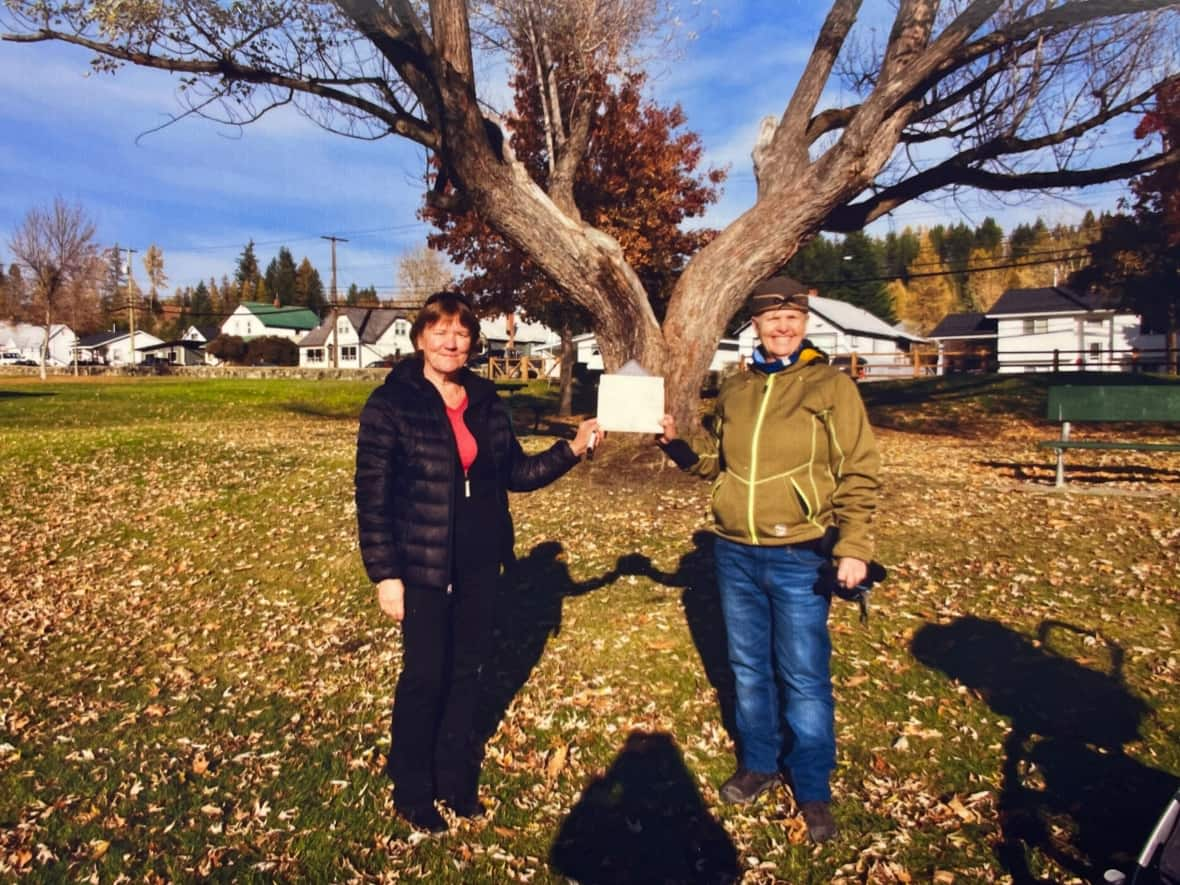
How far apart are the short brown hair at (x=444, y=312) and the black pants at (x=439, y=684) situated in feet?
3.45

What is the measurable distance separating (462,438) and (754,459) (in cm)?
124

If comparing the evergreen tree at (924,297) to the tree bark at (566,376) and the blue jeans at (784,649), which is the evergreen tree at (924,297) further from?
the blue jeans at (784,649)

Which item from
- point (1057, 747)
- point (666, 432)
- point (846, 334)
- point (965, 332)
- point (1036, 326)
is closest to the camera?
point (666, 432)

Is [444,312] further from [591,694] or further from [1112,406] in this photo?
[1112,406]

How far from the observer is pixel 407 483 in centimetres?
346

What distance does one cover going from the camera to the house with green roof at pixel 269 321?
98.6 m

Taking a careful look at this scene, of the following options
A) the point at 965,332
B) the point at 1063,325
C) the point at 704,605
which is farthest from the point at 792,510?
the point at 965,332

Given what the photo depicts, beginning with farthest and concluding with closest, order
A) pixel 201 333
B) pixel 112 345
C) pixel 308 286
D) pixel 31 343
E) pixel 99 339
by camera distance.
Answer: pixel 308 286, pixel 201 333, pixel 31 343, pixel 99 339, pixel 112 345

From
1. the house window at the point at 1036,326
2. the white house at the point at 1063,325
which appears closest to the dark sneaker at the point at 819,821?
the white house at the point at 1063,325

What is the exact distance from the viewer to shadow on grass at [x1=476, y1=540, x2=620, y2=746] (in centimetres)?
509

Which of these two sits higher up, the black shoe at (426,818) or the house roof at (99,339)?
the house roof at (99,339)

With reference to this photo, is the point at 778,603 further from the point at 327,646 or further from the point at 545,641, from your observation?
the point at 327,646

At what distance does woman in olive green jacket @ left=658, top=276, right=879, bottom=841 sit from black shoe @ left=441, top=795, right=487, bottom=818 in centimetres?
137

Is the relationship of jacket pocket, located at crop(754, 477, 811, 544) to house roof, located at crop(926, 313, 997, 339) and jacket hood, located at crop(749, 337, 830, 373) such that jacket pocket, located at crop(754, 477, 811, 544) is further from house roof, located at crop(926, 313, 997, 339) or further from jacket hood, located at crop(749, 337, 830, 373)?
house roof, located at crop(926, 313, 997, 339)
